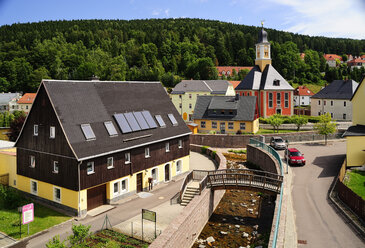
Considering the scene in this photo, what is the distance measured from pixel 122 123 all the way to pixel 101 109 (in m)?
2.03

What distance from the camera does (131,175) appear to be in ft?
85.1

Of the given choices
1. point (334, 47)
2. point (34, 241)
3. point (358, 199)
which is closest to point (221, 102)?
point (358, 199)

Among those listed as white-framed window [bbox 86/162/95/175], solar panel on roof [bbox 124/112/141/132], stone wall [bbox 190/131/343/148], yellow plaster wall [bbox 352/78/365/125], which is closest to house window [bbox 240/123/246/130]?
stone wall [bbox 190/131/343/148]

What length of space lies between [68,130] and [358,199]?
19.2m

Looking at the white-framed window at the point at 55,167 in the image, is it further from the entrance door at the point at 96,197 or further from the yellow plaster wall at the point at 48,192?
the entrance door at the point at 96,197

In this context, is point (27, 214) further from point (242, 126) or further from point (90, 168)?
point (242, 126)

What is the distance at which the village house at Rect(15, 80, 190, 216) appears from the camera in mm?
22359

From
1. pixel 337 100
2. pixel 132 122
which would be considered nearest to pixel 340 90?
pixel 337 100

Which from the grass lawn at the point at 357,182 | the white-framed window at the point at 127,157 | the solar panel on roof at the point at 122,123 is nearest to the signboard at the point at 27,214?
the white-framed window at the point at 127,157

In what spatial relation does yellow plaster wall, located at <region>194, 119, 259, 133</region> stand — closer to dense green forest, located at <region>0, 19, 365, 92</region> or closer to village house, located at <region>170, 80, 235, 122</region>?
village house, located at <region>170, 80, 235, 122</region>

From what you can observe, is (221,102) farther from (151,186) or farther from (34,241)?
(34,241)

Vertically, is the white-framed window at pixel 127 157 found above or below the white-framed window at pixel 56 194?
above

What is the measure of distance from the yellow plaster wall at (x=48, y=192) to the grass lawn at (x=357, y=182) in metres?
19.9

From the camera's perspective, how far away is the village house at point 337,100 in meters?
62.9
